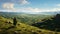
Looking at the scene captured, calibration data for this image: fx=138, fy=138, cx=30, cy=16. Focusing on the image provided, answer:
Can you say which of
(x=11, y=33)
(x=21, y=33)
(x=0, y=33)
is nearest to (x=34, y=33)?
(x=21, y=33)

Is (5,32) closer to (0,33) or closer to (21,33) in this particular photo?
(0,33)

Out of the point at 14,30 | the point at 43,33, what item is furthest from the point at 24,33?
the point at 43,33

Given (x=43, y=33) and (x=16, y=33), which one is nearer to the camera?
(x=16, y=33)

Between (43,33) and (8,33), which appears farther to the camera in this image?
(43,33)

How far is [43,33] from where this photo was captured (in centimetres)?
15225

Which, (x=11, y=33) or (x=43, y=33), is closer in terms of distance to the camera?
(x=11, y=33)

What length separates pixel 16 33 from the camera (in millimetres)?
141875

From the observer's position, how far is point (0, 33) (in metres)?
146

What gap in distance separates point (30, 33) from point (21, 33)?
9632 millimetres

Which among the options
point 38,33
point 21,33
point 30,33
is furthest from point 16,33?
point 38,33

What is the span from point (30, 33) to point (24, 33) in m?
6.40

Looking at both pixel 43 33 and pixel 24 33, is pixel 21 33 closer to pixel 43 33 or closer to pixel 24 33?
pixel 24 33

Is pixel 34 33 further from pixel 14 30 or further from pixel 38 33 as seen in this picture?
pixel 14 30

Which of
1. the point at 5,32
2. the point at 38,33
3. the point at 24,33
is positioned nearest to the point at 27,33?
the point at 24,33
